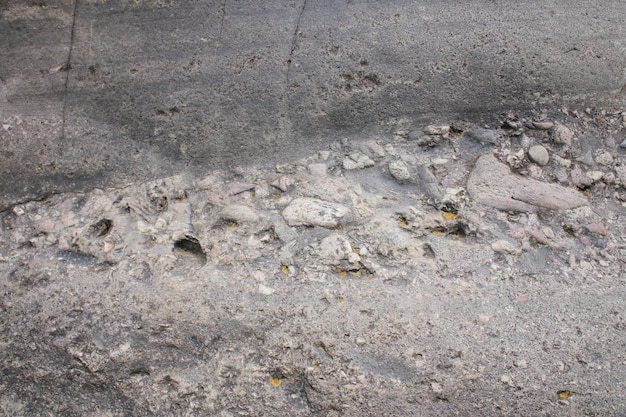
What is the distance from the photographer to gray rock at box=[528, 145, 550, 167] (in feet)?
5.36

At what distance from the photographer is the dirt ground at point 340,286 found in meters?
1.34

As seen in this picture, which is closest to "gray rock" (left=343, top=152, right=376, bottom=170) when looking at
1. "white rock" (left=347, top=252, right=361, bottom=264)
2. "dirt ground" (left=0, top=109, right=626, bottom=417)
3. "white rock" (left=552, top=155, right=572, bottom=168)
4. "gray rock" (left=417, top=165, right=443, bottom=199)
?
"dirt ground" (left=0, top=109, right=626, bottom=417)

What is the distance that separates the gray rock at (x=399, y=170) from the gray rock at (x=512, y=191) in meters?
0.18

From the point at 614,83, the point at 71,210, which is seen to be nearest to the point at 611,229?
the point at 614,83

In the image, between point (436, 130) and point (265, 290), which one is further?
point (436, 130)

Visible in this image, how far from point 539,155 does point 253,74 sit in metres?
0.90

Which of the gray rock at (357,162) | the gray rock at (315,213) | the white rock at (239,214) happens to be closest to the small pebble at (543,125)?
the gray rock at (357,162)

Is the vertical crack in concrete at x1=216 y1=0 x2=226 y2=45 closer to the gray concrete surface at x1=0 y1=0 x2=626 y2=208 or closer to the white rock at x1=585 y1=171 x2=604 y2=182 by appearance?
the gray concrete surface at x1=0 y1=0 x2=626 y2=208

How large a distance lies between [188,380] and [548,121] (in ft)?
4.28

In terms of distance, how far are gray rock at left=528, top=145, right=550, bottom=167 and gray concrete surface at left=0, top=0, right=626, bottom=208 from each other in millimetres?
144

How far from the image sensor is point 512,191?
1580 millimetres

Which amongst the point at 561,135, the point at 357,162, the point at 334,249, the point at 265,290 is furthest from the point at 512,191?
the point at 265,290

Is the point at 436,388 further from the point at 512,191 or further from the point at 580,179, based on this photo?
the point at 580,179

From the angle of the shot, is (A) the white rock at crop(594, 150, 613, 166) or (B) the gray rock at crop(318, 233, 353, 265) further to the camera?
(A) the white rock at crop(594, 150, 613, 166)
